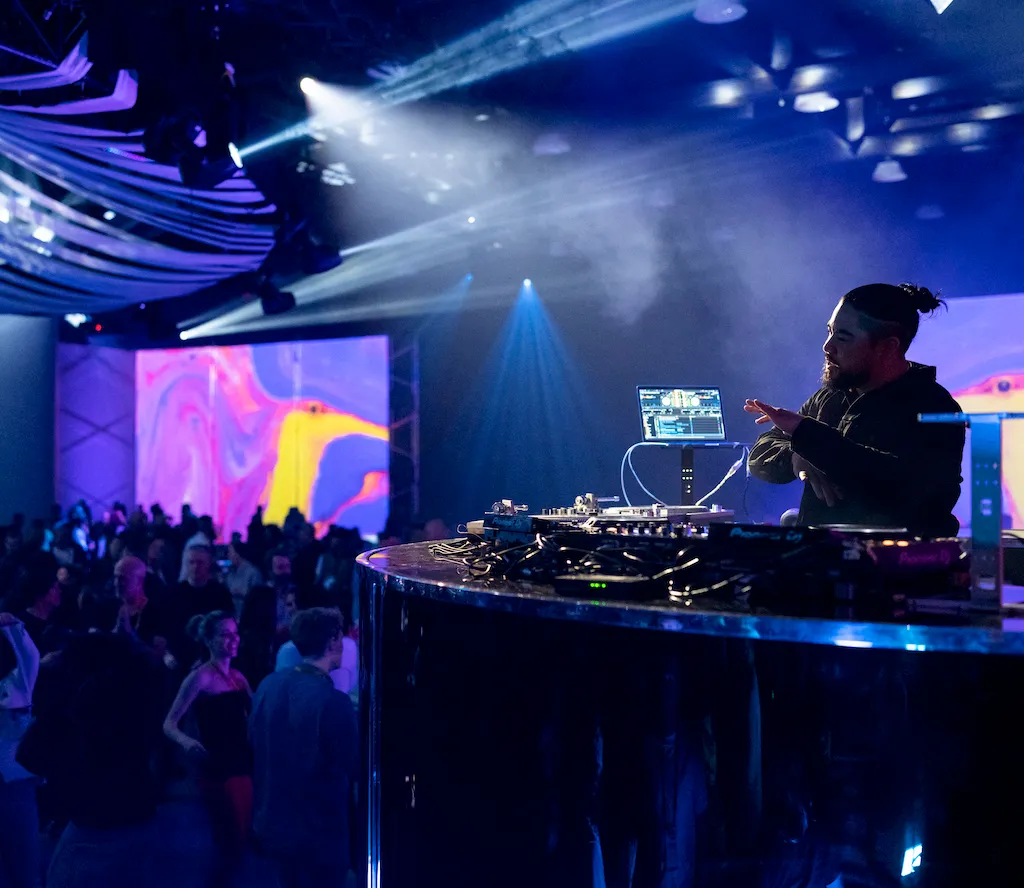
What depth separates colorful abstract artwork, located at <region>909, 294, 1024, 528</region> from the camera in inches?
277

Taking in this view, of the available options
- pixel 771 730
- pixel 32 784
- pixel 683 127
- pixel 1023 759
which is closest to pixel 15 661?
pixel 32 784

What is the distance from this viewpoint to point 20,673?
11.8 feet

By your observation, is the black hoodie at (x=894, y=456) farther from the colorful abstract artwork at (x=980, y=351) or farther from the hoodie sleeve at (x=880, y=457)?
the colorful abstract artwork at (x=980, y=351)

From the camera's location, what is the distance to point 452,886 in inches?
58.2

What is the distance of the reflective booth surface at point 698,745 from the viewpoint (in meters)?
1.05

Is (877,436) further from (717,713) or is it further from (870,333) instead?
(717,713)

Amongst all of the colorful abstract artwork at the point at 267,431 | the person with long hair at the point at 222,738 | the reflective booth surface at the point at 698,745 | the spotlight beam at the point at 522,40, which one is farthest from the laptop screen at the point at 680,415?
the colorful abstract artwork at the point at 267,431

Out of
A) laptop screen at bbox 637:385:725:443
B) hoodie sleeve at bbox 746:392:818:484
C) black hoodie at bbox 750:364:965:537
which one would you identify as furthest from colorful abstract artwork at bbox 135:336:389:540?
black hoodie at bbox 750:364:965:537

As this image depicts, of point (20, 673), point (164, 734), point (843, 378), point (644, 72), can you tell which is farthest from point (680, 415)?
point (644, 72)

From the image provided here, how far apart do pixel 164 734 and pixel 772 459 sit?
2.64m

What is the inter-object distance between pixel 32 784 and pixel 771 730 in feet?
10.3

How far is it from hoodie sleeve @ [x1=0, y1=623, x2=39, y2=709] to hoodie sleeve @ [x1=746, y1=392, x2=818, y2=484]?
2880 millimetres

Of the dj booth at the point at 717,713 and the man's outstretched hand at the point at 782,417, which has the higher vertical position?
the man's outstretched hand at the point at 782,417

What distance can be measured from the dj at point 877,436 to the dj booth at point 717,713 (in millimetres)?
330
